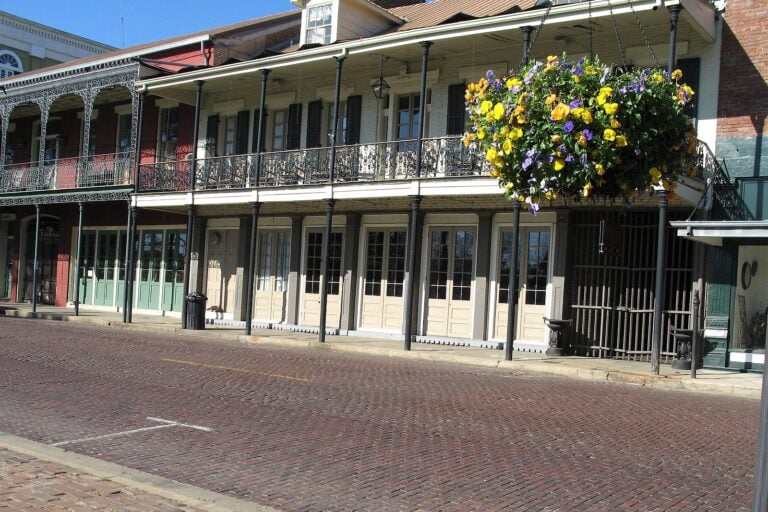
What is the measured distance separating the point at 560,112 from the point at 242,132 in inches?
715

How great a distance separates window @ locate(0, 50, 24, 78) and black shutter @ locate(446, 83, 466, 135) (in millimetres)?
25724

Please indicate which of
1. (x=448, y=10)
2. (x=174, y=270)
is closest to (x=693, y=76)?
(x=448, y=10)

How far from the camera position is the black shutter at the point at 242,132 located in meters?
22.2

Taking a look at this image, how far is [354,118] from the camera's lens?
65.3 feet

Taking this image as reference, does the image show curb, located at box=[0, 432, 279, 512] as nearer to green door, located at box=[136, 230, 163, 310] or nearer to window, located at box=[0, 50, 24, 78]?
green door, located at box=[136, 230, 163, 310]

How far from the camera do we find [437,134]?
18391mm

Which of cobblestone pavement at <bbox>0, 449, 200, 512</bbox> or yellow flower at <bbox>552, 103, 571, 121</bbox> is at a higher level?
yellow flower at <bbox>552, 103, 571, 121</bbox>

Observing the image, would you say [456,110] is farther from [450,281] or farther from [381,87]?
[450,281]

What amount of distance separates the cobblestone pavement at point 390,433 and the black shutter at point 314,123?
29.1ft

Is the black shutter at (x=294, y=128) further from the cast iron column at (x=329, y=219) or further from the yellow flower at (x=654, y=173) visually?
the yellow flower at (x=654, y=173)

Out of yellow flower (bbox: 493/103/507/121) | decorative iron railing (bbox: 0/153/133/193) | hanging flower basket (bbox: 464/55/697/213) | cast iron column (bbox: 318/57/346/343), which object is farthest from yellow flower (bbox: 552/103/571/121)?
decorative iron railing (bbox: 0/153/133/193)

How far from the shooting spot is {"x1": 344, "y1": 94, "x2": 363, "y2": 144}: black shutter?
1983 centimetres

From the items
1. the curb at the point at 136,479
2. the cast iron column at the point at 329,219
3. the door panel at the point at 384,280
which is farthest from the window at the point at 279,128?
the curb at the point at 136,479

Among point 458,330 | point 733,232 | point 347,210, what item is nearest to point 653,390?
point 733,232
